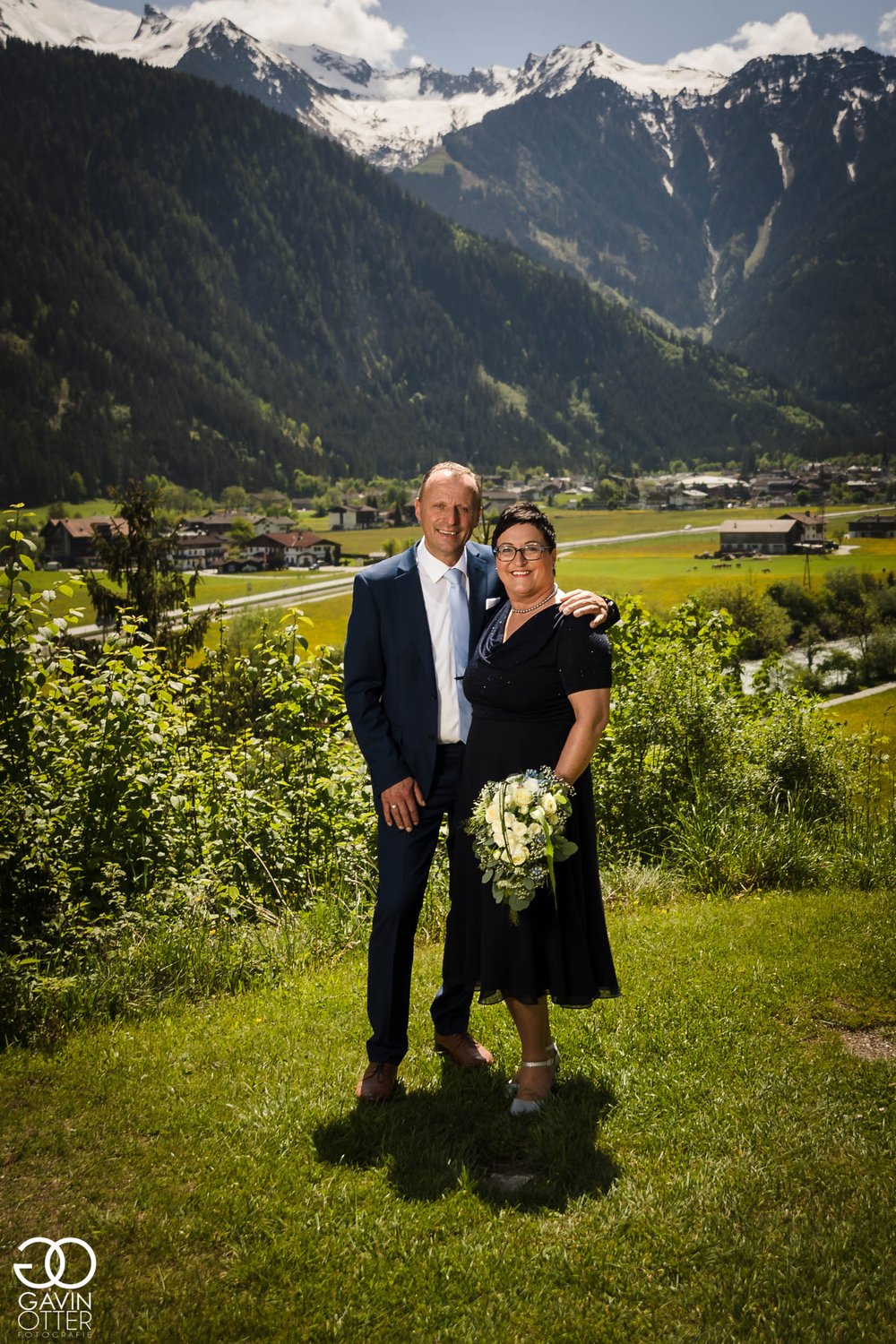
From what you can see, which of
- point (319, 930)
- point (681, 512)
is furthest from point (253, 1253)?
point (681, 512)

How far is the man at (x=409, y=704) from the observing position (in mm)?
3572

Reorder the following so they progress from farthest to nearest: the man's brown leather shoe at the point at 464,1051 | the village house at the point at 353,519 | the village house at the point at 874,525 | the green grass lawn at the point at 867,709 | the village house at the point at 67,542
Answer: the village house at the point at 353,519 → the village house at the point at 67,542 → the village house at the point at 874,525 → the green grass lawn at the point at 867,709 → the man's brown leather shoe at the point at 464,1051

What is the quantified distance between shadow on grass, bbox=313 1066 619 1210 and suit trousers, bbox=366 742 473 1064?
0.27 metres

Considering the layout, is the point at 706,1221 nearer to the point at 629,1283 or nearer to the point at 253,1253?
the point at 629,1283

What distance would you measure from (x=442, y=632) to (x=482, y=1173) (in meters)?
2.05

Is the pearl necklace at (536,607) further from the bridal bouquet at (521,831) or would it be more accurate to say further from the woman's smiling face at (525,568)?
the bridal bouquet at (521,831)

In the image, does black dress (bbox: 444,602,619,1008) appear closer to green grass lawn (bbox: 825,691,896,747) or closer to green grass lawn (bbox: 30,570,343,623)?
green grass lawn (bbox: 825,691,896,747)

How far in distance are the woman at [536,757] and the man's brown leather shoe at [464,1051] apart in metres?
0.36

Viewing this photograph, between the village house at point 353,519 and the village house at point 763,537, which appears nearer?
the village house at point 763,537

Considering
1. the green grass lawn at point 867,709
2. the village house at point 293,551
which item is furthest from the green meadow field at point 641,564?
the green grass lawn at point 867,709

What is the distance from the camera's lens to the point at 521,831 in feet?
10.00

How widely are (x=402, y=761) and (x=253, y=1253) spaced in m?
1.74

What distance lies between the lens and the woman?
3.17 m

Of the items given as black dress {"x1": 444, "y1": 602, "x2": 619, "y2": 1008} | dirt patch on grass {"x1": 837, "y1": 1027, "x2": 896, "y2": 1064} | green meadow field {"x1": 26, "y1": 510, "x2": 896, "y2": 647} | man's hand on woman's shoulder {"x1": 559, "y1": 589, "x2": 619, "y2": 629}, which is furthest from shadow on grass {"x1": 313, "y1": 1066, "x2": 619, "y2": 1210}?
green meadow field {"x1": 26, "y1": 510, "x2": 896, "y2": 647}
